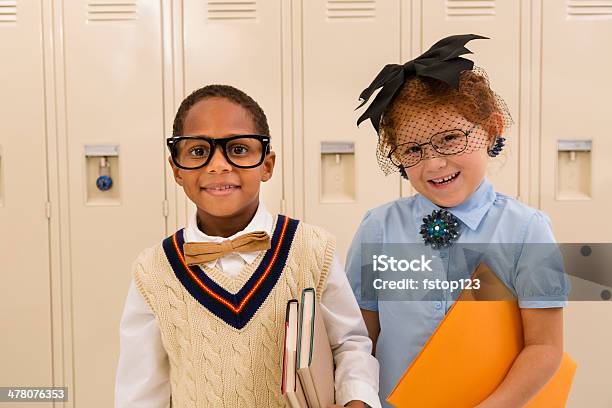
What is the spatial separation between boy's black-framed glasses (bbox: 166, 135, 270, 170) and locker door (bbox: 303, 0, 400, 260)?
128cm

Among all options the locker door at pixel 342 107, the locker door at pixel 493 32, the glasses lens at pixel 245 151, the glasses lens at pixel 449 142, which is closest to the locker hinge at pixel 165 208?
the locker door at pixel 342 107

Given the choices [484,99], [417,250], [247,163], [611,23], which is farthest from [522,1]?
[247,163]

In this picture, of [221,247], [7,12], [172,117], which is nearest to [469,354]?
[221,247]

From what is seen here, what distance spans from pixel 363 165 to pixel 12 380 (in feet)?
5.40

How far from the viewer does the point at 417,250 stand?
47.6 inches

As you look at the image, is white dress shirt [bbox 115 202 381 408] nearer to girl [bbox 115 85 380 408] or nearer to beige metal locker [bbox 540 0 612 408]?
girl [bbox 115 85 380 408]

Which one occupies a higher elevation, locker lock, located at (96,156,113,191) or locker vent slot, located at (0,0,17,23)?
locker vent slot, located at (0,0,17,23)

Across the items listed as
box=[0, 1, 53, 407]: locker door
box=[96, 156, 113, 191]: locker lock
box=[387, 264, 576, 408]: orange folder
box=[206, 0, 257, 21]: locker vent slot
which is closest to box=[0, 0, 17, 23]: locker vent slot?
box=[0, 1, 53, 407]: locker door

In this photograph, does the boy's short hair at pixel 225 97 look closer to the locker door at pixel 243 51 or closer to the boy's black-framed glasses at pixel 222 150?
the boy's black-framed glasses at pixel 222 150

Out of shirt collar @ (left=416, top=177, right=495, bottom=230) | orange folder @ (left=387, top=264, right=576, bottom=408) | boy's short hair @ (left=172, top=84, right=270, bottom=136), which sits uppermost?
boy's short hair @ (left=172, top=84, right=270, bottom=136)

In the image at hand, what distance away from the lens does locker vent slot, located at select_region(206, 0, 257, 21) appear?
7.80 feet

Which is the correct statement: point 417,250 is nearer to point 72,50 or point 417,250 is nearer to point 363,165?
point 363,165

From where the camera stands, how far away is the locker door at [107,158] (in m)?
2.41

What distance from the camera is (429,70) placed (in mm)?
1080
